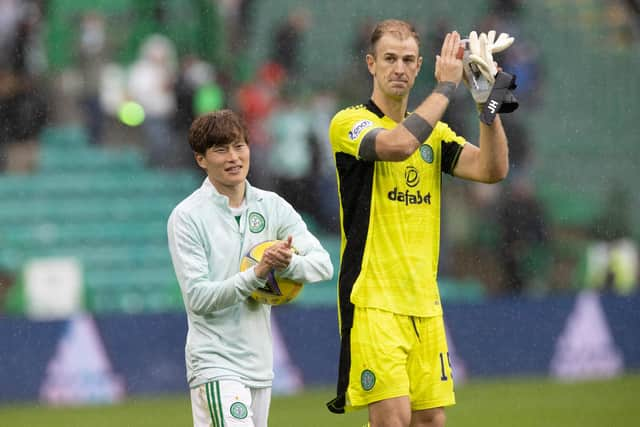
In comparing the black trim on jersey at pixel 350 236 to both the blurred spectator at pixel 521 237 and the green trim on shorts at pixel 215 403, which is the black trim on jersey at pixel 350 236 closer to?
the green trim on shorts at pixel 215 403

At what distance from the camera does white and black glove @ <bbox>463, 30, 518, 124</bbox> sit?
223 inches

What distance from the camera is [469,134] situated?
47.3ft

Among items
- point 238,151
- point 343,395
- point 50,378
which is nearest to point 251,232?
point 238,151

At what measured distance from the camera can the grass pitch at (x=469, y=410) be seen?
9.99m

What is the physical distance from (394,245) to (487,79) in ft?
2.62

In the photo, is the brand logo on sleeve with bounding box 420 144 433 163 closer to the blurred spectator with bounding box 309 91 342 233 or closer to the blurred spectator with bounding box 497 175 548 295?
the blurred spectator with bounding box 309 91 342 233

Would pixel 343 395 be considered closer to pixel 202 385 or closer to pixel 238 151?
pixel 202 385

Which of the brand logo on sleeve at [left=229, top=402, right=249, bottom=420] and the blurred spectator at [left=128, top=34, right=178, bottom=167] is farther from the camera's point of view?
the blurred spectator at [left=128, top=34, right=178, bottom=167]

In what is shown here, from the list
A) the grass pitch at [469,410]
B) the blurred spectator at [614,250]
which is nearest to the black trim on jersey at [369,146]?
the grass pitch at [469,410]

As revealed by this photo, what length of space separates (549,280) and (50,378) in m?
6.19

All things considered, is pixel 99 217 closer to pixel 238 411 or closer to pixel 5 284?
pixel 5 284

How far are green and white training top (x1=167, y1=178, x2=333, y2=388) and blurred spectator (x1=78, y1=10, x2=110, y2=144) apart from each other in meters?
9.23

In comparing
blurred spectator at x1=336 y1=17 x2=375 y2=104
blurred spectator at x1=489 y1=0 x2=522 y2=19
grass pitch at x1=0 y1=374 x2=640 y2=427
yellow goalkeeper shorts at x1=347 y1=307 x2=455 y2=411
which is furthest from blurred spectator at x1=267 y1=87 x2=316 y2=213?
yellow goalkeeper shorts at x1=347 y1=307 x2=455 y2=411

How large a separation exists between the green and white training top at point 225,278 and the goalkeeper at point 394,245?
0.32m
